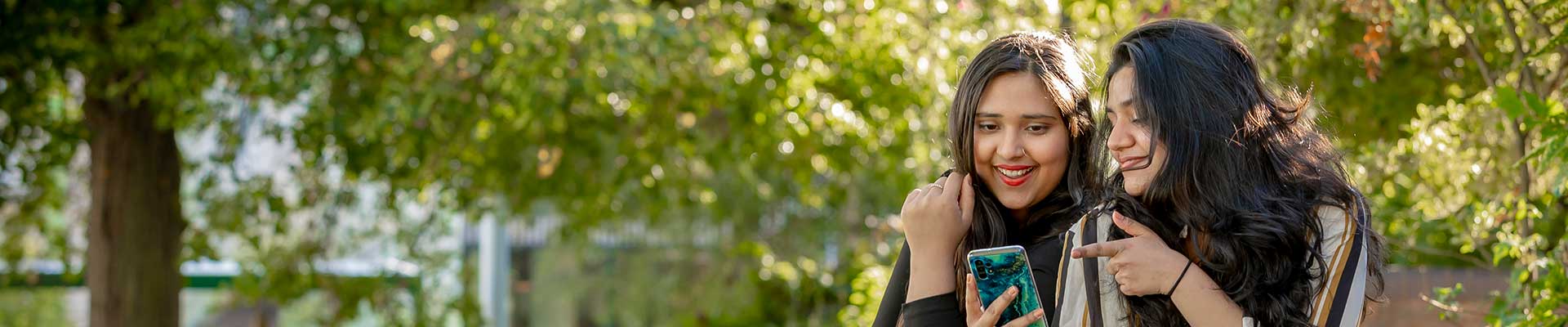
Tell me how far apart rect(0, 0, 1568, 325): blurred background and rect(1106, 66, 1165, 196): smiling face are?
1.47m

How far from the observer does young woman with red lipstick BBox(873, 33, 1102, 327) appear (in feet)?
6.44

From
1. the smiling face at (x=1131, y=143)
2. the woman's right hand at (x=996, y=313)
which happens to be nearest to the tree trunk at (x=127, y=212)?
the woman's right hand at (x=996, y=313)

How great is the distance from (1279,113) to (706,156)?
15.7ft

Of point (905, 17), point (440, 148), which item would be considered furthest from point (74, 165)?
point (905, 17)

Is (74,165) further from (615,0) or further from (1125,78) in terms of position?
(1125,78)

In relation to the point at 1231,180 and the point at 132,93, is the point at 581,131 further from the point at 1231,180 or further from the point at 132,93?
the point at 1231,180

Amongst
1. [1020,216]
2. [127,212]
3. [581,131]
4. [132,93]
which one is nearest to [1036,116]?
[1020,216]

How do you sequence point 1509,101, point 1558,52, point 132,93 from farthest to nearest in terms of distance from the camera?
point 132,93, point 1558,52, point 1509,101

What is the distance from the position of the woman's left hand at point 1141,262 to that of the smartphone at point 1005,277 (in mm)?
155

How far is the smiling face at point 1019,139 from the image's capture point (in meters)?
1.99

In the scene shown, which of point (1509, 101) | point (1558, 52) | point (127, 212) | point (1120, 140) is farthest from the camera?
point (127, 212)

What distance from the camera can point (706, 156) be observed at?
6438mm

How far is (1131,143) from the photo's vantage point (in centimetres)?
173

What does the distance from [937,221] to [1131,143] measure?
337 millimetres
